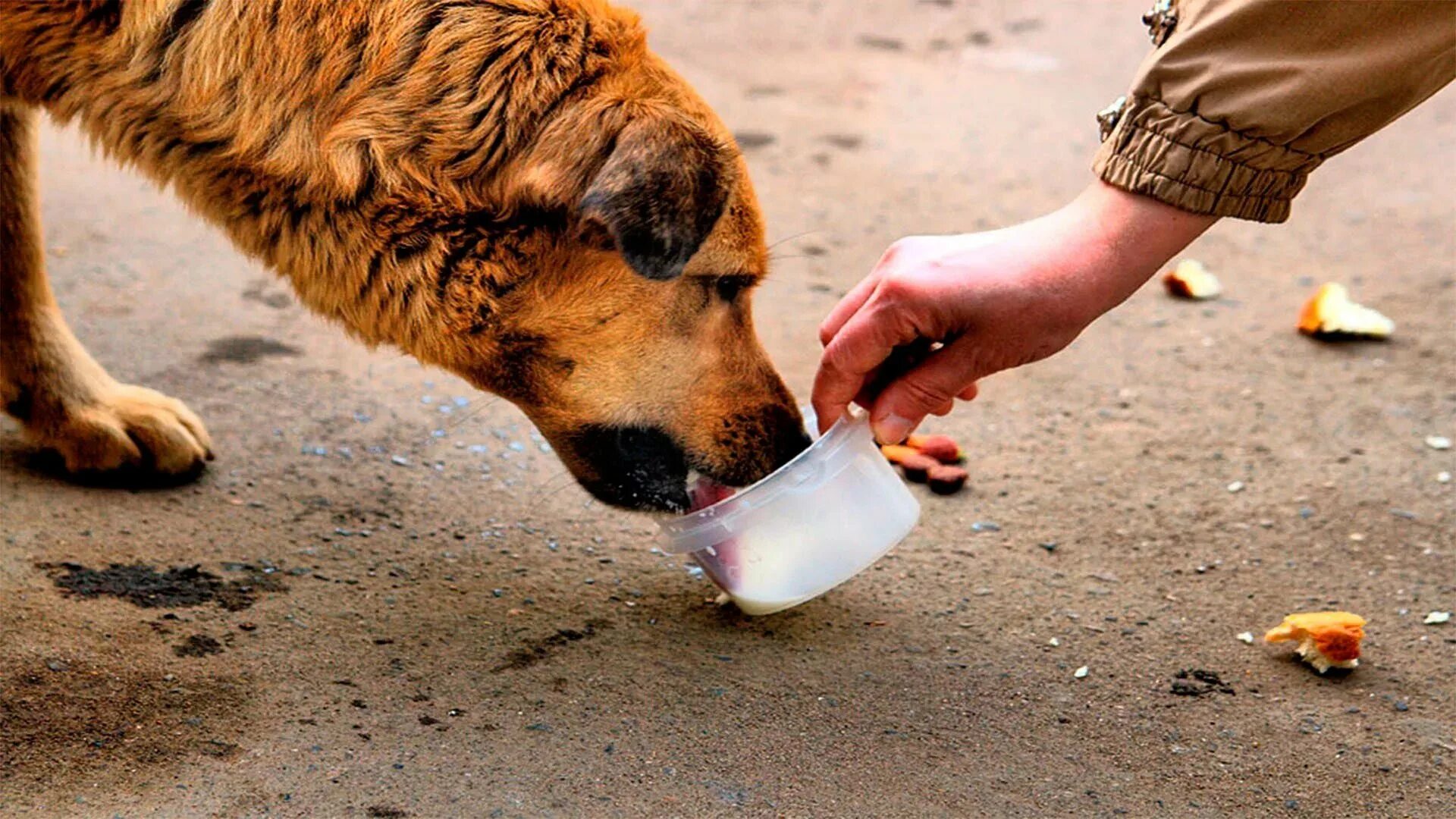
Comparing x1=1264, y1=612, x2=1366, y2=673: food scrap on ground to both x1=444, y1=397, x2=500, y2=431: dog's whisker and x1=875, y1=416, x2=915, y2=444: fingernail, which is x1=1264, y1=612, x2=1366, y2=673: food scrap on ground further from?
x1=444, y1=397, x2=500, y2=431: dog's whisker

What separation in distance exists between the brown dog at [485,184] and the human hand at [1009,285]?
0.33m

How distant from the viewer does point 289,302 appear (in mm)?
4758

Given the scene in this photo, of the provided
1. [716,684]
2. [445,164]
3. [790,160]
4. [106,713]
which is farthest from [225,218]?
[790,160]

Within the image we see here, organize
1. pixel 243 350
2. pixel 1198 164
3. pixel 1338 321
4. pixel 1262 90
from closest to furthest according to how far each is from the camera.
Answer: pixel 1262 90 → pixel 1198 164 → pixel 243 350 → pixel 1338 321

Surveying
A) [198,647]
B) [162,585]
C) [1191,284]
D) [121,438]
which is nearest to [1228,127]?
[198,647]

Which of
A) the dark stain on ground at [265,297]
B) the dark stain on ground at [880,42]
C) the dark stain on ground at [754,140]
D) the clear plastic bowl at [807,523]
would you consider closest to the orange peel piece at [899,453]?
the clear plastic bowl at [807,523]

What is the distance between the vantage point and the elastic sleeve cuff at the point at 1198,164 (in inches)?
96.0

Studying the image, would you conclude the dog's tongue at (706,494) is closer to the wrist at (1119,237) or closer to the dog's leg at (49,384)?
the wrist at (1119,237)

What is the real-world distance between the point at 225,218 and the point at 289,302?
182cm

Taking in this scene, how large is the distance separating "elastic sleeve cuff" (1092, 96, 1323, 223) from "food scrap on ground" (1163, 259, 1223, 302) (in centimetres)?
259

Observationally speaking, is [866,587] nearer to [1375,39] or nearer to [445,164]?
[445,164]

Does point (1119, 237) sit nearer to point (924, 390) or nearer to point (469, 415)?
point (924, 390)

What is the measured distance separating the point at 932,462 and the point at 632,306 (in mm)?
1256

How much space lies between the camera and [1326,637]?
3074 millimetres
